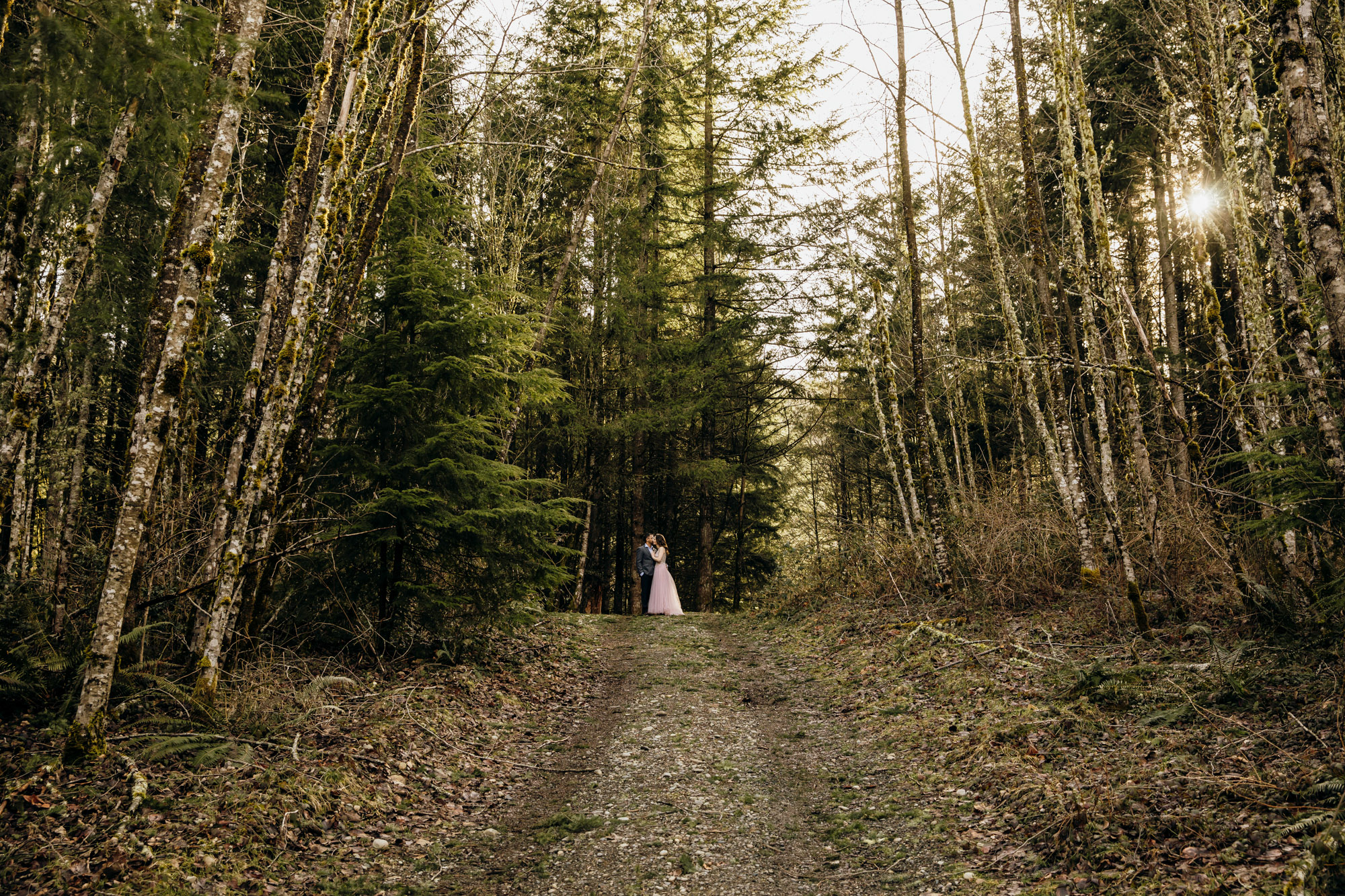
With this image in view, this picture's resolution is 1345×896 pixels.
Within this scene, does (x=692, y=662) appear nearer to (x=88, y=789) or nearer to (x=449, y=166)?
(x=88, y=789)

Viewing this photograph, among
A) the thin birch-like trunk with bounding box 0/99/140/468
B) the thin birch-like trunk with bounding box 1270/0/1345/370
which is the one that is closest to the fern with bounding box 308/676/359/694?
the thin birch-like trunk with bounding box 0/99/140/468

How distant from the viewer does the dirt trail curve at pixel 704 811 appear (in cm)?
445

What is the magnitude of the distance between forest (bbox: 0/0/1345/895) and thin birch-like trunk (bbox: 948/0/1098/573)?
0.09 m

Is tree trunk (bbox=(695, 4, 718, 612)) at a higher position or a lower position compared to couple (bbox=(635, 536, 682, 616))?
higher

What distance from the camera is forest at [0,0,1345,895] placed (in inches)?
185

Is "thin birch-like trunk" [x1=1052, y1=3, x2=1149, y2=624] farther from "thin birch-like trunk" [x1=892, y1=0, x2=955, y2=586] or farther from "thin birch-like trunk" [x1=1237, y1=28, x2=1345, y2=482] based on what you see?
"thin birch-like trunk" [x1=892, y1=0, x2=955, y2=586]

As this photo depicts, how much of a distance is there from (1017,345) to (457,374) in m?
7.54

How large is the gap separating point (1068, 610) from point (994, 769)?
14.8 feet

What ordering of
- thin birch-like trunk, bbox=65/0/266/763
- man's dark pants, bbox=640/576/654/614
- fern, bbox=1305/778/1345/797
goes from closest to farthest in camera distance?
1. fern, bbox=1305/778/1345/797
2. thin birch-like trunk, bbox=65/0/266/763
3. man's dark pants, bbox=640/576/654/614

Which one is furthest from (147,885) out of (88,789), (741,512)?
(741,512)

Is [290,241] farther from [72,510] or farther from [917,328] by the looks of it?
[917,328]

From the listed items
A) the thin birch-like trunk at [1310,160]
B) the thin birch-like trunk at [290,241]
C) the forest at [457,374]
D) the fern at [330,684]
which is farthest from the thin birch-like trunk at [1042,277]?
the fern at [330,684]

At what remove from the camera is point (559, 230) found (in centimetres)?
1947

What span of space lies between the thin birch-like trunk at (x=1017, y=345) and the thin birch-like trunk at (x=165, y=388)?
810 cm
